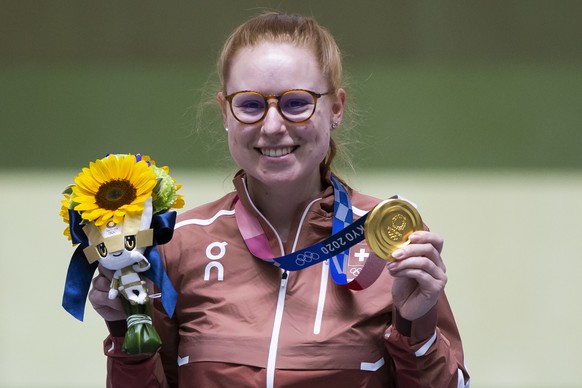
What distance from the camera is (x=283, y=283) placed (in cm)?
220

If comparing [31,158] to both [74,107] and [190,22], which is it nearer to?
[74,107]

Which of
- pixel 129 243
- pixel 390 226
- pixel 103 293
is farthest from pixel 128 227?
pixel 390 226

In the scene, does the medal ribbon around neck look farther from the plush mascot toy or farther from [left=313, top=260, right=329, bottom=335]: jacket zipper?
the plush mascot toy

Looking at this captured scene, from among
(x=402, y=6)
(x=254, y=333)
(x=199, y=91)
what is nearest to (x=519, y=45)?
(x=402, y=6)

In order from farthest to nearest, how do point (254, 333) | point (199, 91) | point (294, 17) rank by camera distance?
point (199, 91), point (294, 17), point (254, 333)

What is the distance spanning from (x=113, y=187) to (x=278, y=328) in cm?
43

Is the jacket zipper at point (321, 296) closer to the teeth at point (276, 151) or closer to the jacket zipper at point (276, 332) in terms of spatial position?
the jacket zipper at point (276, 332)

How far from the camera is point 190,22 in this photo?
404 centimetres

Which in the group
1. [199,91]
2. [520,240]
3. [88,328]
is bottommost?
[88,328]

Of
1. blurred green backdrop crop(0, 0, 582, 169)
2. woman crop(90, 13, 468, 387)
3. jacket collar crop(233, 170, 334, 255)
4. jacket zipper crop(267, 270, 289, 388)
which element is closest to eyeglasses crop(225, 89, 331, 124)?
woman crop(90, 13, 468, 387)

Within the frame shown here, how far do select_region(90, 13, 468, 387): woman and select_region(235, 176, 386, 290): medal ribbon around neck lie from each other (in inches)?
0.6

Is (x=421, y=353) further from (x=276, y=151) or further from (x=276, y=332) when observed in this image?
(x=276, y=151)

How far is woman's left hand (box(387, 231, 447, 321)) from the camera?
198 centimetres

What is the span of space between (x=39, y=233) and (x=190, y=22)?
100 centimetres
